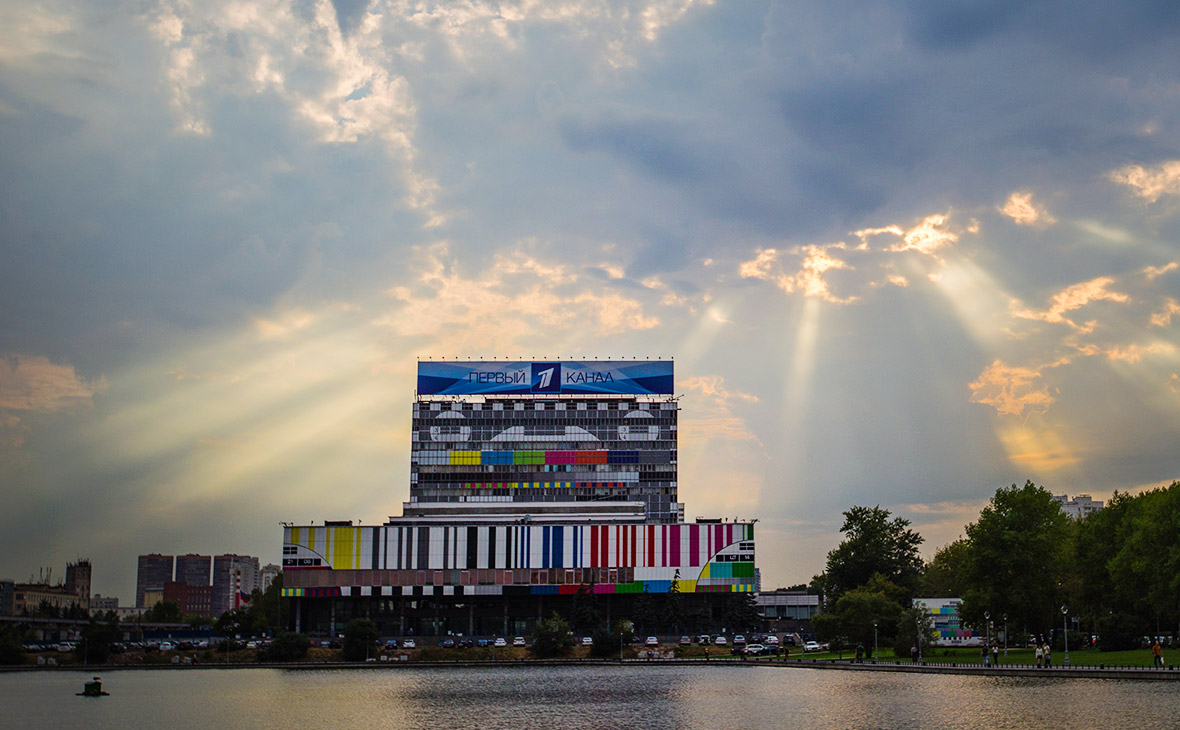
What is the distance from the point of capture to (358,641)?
458 ft

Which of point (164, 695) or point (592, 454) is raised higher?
point (592, 454)

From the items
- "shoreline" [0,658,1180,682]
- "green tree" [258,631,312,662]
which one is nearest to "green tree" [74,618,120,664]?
"shoreline" [0,658,1180,682]

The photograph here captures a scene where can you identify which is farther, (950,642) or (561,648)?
(561,648)

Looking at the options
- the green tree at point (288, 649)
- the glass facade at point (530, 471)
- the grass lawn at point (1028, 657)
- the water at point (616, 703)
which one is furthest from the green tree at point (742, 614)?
the water at point (616, 703)

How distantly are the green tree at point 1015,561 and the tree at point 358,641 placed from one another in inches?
2876

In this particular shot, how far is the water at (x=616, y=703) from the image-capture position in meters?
53.2

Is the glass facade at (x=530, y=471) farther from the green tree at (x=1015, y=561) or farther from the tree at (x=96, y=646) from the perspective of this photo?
the green tree at (x=1015, y=561)

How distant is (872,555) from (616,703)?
309 feet

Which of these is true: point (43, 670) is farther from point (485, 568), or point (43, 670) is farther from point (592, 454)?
point (592, 454)

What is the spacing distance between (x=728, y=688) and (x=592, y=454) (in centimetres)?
11987

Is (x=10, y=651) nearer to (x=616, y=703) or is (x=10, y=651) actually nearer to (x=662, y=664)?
(x=662, y=664)

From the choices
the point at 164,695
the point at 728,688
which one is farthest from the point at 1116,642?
the point at 164,695

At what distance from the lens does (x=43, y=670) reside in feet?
442

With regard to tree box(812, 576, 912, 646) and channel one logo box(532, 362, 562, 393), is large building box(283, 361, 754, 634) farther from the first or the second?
tree box(812, 576, 912, 646)
